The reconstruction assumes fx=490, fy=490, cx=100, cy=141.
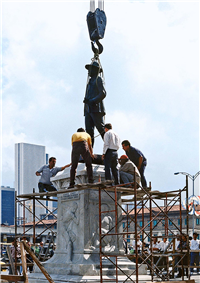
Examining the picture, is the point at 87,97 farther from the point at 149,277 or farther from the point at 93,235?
the point at 149,277

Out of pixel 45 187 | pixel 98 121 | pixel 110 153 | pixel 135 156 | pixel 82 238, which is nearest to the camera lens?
pixel 82 238

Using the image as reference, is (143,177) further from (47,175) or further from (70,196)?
(47,175)

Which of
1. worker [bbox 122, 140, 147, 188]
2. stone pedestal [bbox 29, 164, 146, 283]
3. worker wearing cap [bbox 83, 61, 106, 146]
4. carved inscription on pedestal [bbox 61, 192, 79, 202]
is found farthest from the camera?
worker wearing cap [bbox 83, 61, 106, 146]

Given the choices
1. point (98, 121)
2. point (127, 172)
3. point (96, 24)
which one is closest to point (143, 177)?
point (127, 172)

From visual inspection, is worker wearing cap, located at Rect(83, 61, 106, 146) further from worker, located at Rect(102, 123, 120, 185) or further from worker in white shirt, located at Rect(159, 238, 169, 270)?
worker in white shirt, located at Rect(159, 238, 169, 270)

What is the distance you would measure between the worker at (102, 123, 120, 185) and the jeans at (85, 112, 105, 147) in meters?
1.69

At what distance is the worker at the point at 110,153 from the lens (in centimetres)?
1327

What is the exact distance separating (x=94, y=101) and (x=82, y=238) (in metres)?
4.27

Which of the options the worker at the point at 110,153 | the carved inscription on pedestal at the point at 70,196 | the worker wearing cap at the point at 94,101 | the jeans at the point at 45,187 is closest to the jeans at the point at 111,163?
the worker at the point at 110,153

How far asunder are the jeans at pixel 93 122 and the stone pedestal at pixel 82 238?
1.54 metres

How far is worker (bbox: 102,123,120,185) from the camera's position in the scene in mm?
13266

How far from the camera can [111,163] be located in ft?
43.7

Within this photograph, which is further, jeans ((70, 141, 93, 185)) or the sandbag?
the sandbag

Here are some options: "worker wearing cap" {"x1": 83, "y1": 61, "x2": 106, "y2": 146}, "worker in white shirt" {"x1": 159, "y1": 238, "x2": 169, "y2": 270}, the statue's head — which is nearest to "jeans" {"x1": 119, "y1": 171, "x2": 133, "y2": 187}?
"worker wearing cap" {"x1": 83, "y1": 61, "x2": 106, "y2": 146}
